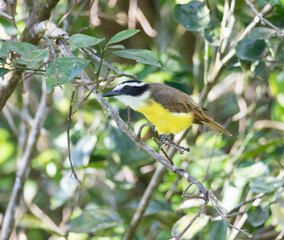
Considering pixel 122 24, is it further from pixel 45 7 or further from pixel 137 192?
pixel 45 7

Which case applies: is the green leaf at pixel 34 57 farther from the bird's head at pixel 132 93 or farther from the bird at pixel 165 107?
the bird at pixel 165 107

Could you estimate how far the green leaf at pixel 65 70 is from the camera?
3.53ft

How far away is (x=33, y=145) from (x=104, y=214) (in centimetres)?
42

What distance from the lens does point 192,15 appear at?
73.5 inches

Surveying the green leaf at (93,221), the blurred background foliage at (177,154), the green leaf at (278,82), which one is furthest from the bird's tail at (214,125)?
the green leaf at (93,221)

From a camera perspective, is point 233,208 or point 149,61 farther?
point 233,208

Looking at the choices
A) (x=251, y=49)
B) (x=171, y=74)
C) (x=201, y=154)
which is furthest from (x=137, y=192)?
(x=251, y=49)

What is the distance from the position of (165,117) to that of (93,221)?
1.92ft

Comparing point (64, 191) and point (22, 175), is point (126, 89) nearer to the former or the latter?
point (22, 175)

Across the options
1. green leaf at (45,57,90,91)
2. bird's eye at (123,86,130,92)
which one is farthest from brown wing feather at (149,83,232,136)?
green leaf at (45,57,90,91)

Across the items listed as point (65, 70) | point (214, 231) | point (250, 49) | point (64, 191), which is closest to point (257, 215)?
point (214, 231)

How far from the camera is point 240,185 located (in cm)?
193

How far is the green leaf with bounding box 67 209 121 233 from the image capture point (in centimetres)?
195

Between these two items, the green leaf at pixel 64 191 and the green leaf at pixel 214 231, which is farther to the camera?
the green leaf at pixel 64 191
